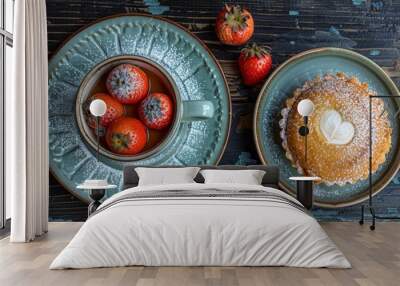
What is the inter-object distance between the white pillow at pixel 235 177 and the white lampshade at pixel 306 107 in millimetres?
826

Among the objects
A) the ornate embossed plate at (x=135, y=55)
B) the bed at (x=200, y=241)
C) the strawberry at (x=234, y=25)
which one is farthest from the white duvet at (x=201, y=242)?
the strawberry at (x=234, y=25)

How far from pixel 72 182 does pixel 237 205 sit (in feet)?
9.26

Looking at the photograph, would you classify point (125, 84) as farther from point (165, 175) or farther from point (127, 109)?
point (165, 175)

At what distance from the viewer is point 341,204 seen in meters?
7.07

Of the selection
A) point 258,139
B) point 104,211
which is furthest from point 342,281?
point 258,139

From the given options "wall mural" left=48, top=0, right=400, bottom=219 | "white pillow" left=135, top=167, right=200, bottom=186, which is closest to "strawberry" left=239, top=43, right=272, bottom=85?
"wall mural" left=48, top=0, right=400, bottom=219

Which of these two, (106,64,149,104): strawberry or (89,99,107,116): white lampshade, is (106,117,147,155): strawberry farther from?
(89,99,107,116): white lampshade

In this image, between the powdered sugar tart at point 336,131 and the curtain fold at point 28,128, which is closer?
the curtain fold at point 28,128

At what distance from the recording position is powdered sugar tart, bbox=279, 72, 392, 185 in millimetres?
7016

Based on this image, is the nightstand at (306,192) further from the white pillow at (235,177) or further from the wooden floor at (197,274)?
the wooden floor at (197,274)

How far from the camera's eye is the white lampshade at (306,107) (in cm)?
663

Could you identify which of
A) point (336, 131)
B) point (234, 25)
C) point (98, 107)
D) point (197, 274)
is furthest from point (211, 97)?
point (197, 274)

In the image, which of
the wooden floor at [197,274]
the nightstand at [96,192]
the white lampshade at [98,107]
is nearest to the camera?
the wooden floor at [197,274]

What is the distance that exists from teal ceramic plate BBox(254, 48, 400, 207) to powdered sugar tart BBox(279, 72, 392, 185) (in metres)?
0.09
